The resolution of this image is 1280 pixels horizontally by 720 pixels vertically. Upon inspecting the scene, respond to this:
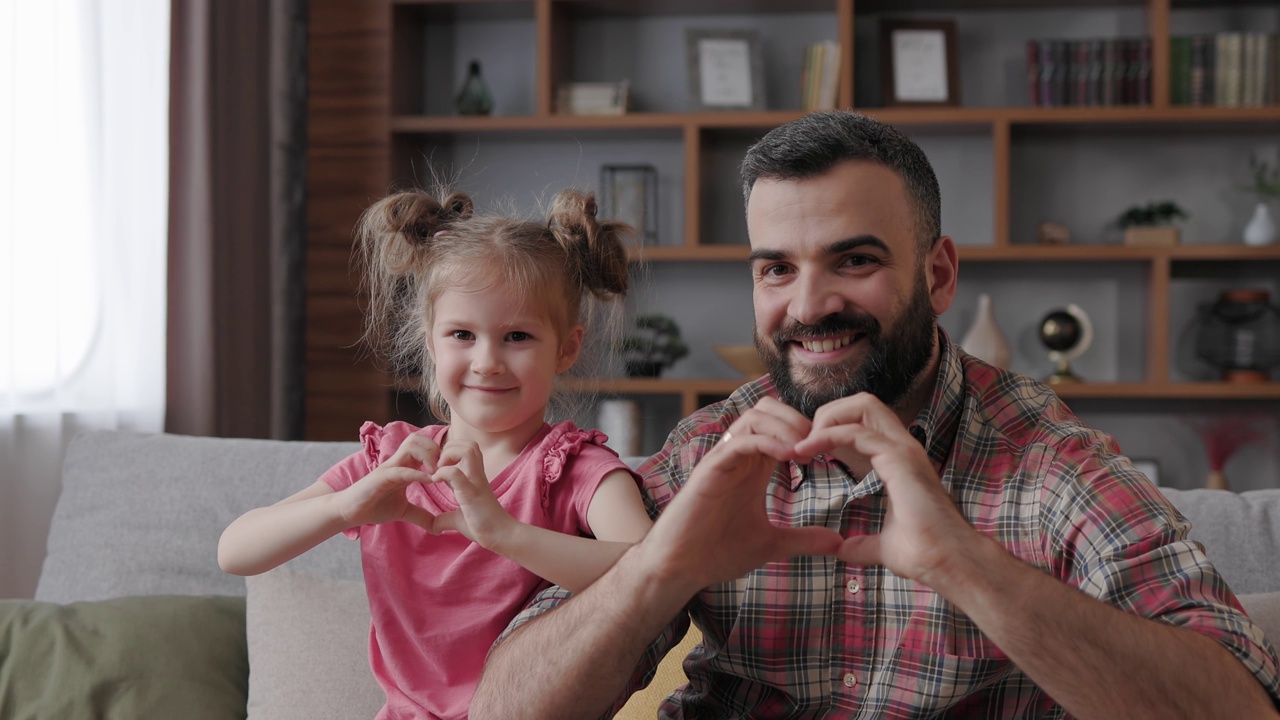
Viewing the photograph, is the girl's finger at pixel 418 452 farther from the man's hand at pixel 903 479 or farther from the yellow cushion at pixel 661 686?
the yellow cushion at pixel 661 686

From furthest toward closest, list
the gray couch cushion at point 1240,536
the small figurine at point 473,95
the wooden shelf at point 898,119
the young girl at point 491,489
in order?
the small figurine at point 473,95 < the wooden shelf at point 898,119 < the gray couch cushion at point 1240,536 < the young girl at point 491,489

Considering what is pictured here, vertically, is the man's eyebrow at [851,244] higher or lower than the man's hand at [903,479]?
higher

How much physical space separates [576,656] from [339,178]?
2.69 metres

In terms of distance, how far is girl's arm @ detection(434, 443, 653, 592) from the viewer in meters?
1.21

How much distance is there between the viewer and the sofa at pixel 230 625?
5.49 ft

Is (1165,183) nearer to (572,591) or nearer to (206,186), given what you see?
(206,186)

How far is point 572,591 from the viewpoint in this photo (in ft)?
4.33

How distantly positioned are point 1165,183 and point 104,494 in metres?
3.21

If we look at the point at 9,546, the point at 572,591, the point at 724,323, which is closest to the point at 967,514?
the point at 572,591

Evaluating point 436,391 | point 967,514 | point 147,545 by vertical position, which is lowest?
point 147,545

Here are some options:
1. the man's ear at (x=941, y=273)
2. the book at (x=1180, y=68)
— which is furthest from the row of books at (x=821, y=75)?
the man's ear at (x=941, y=273)

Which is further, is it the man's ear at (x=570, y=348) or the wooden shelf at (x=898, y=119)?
the wooden shelf at (x=898, y=119)

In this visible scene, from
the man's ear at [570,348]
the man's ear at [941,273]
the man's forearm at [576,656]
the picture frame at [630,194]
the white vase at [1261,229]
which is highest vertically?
the picture frame at [630,194]

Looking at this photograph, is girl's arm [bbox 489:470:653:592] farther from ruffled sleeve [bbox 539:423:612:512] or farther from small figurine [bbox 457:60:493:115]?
small figurine [bbox 457:60:493:115]
